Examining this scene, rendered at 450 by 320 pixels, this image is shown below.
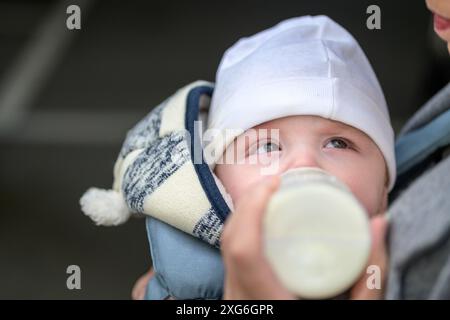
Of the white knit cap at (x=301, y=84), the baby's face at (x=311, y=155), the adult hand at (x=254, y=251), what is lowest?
the adult hand at (x=254, y=251)

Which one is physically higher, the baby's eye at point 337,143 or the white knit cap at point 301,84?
the white knit cap at point 301,84

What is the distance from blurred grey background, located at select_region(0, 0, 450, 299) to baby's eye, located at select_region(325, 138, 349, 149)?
0.64m

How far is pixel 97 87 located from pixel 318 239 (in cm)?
148

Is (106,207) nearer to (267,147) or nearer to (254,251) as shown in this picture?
(267,147)

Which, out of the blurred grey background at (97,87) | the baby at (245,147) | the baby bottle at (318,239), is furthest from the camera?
the blurred grey background at (97,87)

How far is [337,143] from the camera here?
2.76 ft

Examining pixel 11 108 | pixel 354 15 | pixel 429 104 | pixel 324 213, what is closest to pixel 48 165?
pixel 11 108

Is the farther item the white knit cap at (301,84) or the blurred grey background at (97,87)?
the blurred grey background at (97,87)

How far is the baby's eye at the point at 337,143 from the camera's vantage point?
0.83m

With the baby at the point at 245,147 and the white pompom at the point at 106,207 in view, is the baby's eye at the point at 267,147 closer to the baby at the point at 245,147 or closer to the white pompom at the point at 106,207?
the baby at the point at 245,147

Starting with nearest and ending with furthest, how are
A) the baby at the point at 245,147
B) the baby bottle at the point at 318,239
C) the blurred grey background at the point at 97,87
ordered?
the baby bottle at the point at 318,239, the baby at the point at 245,147, the blurred grey background at the point at 97,87

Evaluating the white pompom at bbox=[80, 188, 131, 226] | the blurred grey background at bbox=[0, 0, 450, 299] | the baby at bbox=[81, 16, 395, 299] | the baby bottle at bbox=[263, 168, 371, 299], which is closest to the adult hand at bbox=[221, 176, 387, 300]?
the baby bottle at bbox=[263, 168, 371, 299]

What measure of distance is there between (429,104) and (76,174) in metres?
0.95

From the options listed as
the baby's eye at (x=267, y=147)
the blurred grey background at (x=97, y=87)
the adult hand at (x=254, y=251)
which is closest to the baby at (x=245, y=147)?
the baby's eye at (x=267, y=147)
